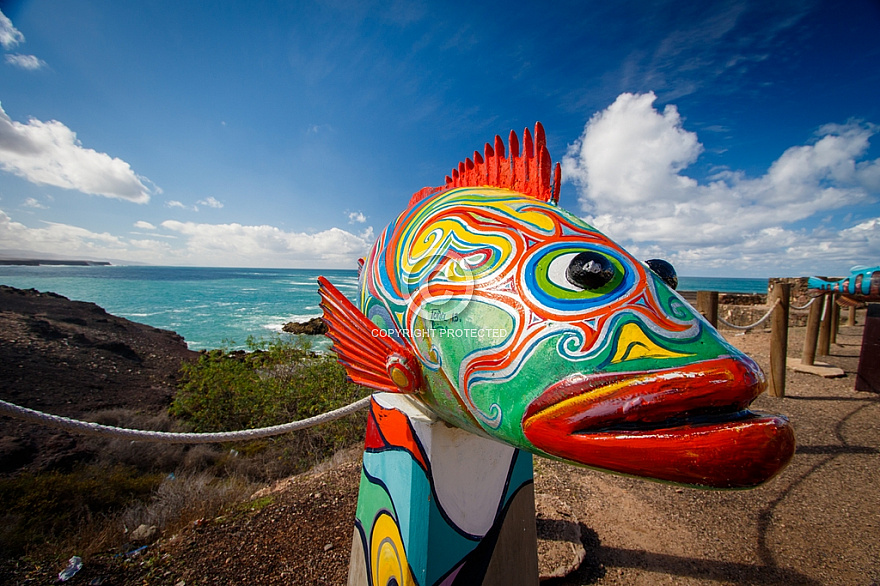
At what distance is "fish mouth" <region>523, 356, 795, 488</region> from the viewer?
2.33 ft

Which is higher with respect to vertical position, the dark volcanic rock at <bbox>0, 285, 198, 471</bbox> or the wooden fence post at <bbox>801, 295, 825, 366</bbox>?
the wooden fence post at <bbox>801, 295, 825, 366</bbox>

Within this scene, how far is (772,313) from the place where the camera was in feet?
18.4

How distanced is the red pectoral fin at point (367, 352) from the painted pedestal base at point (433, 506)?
0.29 meters

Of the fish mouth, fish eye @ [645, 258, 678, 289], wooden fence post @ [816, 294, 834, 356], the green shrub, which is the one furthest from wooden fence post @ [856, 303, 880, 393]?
the green shrub

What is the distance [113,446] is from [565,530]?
5337mm

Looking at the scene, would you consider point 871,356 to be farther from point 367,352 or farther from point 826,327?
point 367,352

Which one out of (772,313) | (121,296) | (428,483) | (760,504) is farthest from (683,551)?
(121,296)

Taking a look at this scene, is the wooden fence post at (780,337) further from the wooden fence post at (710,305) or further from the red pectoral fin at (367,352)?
the red pectoral fin at (367,352)

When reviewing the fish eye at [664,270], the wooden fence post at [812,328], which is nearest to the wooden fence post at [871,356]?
the wooden fence post at [812,328]

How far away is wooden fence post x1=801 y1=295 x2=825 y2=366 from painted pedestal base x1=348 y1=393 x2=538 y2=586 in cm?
776

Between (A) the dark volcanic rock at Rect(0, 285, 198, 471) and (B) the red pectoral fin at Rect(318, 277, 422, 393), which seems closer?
(B) the red pectoral fin at Rect(318, 277, 422, 393)

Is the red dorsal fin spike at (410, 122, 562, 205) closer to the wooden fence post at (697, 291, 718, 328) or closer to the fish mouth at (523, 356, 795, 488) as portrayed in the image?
Answer: the fish mouth at (523, 356, 795, 488)

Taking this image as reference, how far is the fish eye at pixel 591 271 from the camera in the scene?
0.88 m

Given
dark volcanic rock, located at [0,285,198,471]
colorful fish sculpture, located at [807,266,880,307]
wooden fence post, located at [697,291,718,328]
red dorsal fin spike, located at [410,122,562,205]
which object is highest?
red dorsal fin spike, located at [410,122,562,205]
